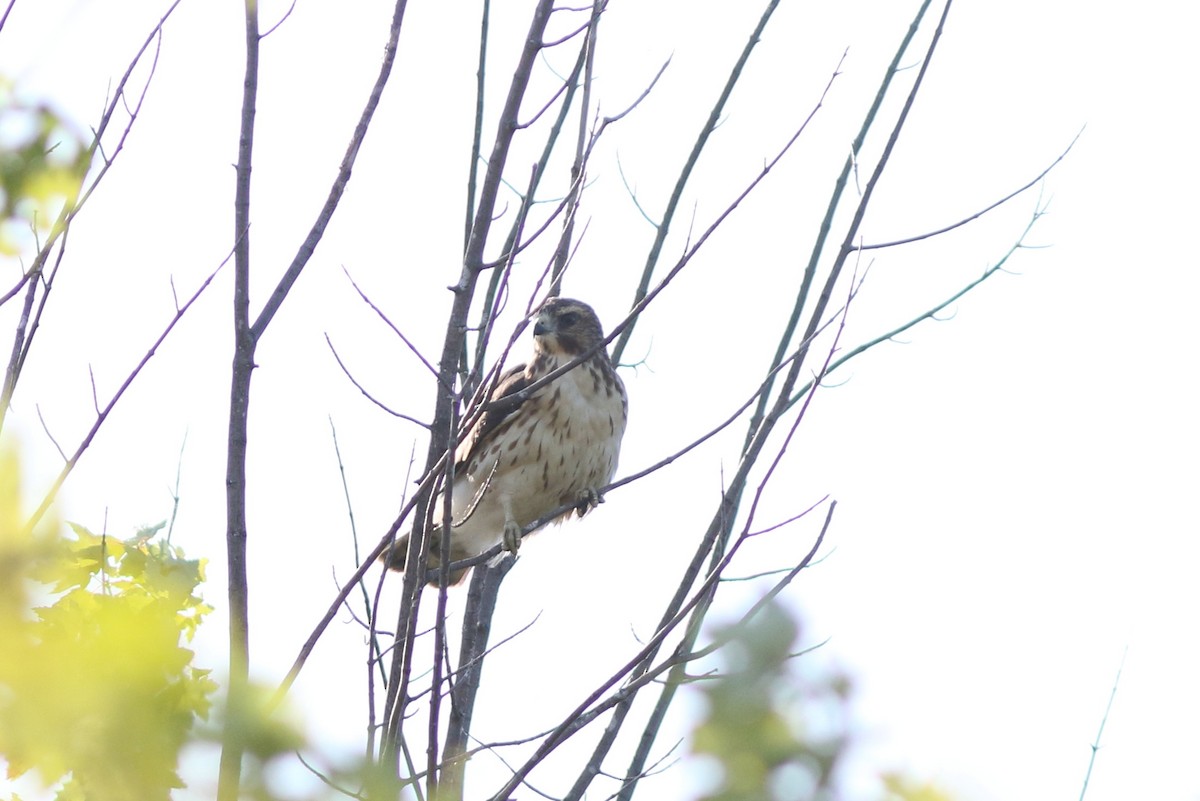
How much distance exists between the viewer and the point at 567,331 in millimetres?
7137

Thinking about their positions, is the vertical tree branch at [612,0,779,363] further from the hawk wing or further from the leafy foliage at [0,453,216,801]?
the leafy foliage at [0,453,216,801]

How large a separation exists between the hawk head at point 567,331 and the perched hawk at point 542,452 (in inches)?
6.5

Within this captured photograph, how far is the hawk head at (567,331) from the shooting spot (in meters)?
6.96

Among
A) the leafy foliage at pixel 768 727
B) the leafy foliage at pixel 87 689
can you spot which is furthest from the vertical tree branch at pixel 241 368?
the leafy foliage at pixel 87 689

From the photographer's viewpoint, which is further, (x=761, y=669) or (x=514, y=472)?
(x=514, y=472)

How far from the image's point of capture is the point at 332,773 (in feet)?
4.57

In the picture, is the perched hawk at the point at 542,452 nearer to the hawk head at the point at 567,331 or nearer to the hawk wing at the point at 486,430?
the hawk wing at the point at 486,430

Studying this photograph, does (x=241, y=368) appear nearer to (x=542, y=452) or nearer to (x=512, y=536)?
(x=512, y=536)

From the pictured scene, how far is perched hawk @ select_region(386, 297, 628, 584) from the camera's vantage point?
253 inches

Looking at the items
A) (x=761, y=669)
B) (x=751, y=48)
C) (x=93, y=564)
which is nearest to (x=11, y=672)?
(x=761, y=669)

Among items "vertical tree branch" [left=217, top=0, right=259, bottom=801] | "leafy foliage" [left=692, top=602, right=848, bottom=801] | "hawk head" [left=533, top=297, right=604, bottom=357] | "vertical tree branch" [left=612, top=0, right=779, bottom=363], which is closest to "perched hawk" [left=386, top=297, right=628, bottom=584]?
"hawk head" [left=533, top=297, right=604, bottom=357]

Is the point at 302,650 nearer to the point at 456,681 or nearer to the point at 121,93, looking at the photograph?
the point at 456,681

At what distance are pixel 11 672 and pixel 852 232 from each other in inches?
139

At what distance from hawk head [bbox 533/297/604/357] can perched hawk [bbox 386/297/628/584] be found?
0.16 m
